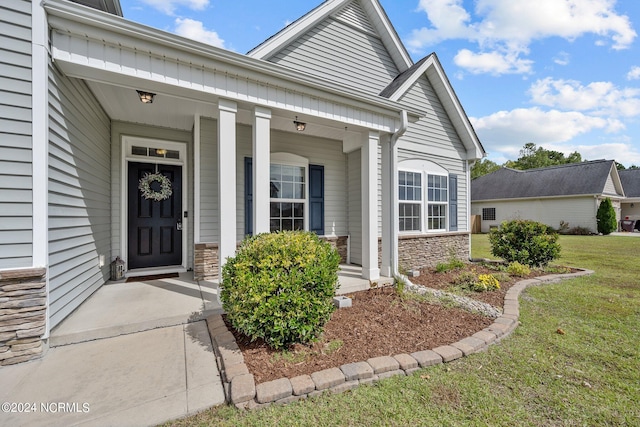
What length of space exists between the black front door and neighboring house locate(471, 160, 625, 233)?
22629 mm

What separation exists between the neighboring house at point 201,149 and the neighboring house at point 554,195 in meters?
15.8

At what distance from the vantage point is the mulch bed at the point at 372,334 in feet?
7.71

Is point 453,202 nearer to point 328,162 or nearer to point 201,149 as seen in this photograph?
point 328,162

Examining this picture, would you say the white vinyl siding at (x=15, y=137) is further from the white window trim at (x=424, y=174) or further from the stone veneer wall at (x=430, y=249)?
the white window trim at (x=424, y=174)

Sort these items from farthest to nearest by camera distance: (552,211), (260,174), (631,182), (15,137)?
(631,182) → (552,211) → (260,174) → (15,137)

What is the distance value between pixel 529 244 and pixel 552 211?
16701mm

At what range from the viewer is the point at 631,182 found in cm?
2170

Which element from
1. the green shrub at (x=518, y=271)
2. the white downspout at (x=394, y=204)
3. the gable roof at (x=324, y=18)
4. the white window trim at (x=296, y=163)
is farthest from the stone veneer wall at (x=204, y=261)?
the green shrub at (x=518, y=271)

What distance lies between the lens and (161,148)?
5.11m

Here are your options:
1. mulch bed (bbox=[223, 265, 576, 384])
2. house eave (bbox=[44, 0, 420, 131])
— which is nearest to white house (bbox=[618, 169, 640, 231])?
mulch bed (bbox=[223, 265, 576, 384])

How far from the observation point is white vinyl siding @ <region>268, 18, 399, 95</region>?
5.70 m

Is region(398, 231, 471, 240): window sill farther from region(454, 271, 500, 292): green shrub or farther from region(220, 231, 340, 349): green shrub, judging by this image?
region(220, 231, 340, 349): green shrub

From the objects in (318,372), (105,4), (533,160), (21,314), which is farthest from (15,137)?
(533,160)

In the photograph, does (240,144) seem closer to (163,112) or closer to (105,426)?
(163,112)
